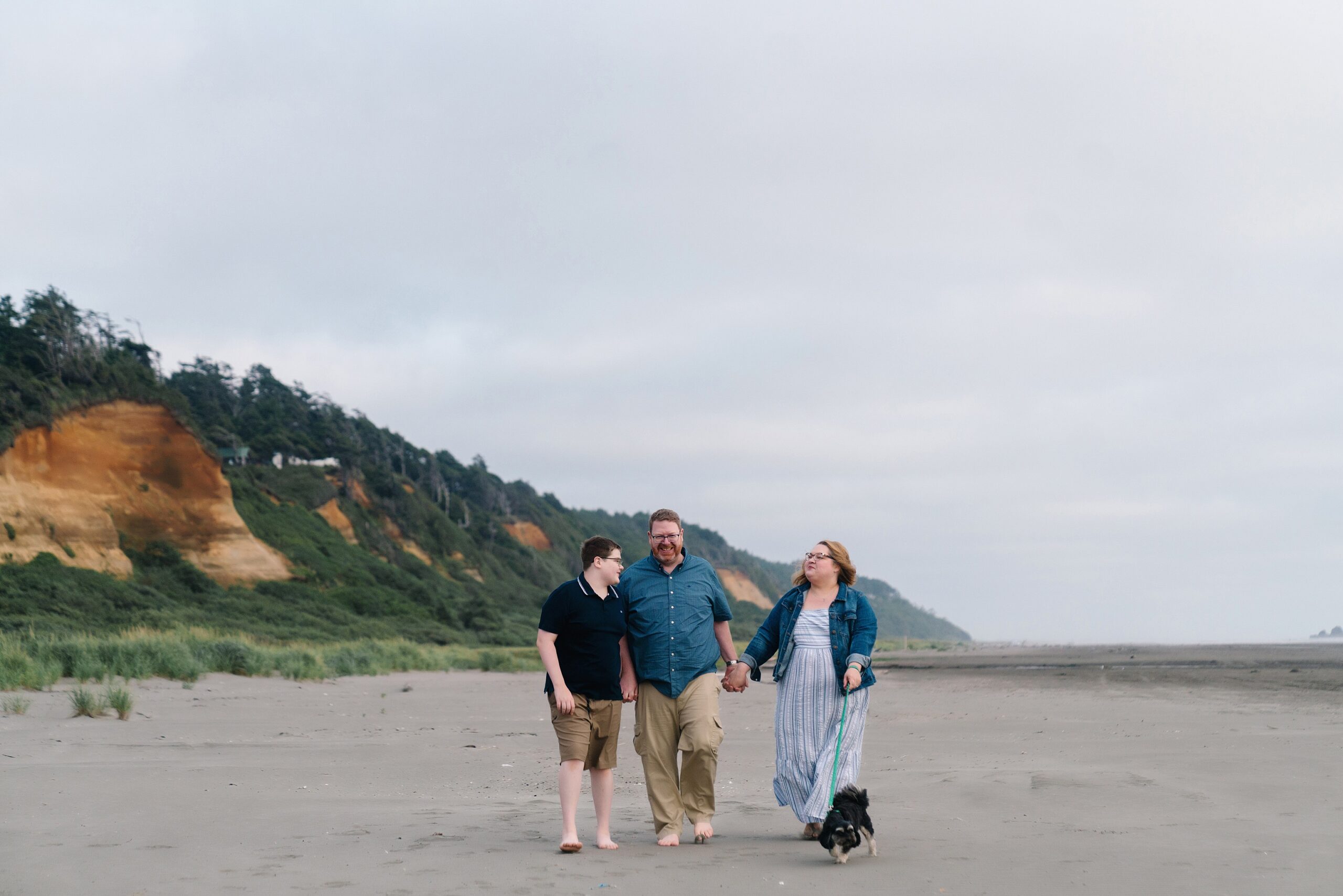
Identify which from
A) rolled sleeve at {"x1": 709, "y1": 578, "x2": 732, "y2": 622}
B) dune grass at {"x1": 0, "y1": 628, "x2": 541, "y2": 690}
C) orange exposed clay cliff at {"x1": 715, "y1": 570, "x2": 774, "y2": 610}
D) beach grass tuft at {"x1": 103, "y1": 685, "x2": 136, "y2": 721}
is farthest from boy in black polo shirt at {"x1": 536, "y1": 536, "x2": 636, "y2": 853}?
orange exposed clay cliff at {"x1": 715, "y1": 570, "x2": 774, "y2": 610}

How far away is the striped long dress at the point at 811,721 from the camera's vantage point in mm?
5656

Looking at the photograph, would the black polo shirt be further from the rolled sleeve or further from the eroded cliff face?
the eroded cliff face

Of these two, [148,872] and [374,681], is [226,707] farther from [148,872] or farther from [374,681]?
[148,872]

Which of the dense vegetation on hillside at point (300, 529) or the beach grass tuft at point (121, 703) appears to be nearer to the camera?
the beach grass tuft at point (121, 703)

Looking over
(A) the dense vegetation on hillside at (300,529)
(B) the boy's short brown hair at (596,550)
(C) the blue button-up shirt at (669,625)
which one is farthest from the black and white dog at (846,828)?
(A) the dense vegetation on hillside at (300,529)

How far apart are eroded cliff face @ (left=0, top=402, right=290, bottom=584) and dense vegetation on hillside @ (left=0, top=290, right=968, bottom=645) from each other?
65 cm

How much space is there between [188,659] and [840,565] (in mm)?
13215

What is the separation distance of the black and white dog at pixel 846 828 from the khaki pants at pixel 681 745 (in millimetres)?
790

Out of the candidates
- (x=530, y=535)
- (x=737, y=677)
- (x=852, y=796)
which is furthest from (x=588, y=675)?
(x=530, y=535)

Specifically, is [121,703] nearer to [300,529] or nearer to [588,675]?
[588,675]

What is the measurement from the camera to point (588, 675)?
5.64 metres

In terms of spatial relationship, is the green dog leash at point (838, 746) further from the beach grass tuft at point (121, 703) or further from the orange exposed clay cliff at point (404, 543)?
the orange exposed clay cliff at point (404, 543)

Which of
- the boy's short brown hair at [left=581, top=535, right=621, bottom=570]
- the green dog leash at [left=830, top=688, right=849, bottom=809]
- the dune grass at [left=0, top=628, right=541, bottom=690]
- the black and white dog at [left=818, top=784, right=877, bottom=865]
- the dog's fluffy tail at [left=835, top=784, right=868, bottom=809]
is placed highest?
the boy's short brown hair at [left=581, top=535, right=621, bottom=570]

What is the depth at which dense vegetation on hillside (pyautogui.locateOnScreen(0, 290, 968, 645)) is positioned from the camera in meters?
29.6
